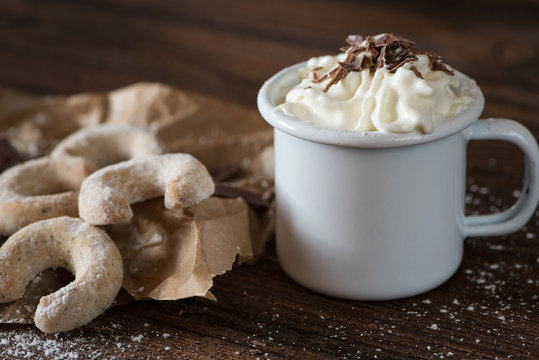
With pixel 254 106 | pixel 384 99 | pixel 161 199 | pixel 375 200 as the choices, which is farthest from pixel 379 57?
pixel 254 106

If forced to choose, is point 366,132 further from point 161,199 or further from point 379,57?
point 161,199

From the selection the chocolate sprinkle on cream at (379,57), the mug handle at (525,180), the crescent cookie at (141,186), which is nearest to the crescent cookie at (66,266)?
the crescent cookie at (141,186)

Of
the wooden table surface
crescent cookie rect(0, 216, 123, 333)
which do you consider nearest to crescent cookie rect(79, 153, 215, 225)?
crescent cookie rect(0, 216, 123, 333)

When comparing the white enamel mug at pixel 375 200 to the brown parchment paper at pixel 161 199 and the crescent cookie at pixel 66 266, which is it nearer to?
the brown parchment paper at pixel 161 199

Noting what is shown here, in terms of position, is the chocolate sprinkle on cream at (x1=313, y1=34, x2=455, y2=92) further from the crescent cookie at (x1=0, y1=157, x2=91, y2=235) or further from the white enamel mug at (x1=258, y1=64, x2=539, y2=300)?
the crescent cookie at (x1=0, y1=157, x2=91, y2=235)

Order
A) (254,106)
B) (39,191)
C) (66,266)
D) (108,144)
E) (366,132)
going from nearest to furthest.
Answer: (366,132) < (66,266) < (39,191) < (108,144) < (254,106)

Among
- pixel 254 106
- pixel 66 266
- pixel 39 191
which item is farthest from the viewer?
pixel 254 106

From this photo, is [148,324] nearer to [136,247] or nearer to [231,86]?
[136,247]
